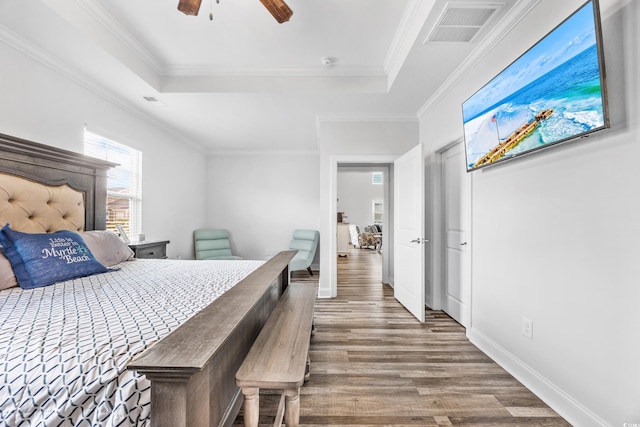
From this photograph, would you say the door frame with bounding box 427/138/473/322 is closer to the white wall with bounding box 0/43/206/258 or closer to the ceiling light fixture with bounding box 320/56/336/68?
the ceiling light fixture with bounding box 320/56/336/68

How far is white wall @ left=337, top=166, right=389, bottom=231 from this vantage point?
37.9 ft

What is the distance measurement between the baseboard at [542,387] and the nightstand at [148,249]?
3340 mm

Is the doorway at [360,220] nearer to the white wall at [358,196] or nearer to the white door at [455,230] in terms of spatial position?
the white wall at [358,196]

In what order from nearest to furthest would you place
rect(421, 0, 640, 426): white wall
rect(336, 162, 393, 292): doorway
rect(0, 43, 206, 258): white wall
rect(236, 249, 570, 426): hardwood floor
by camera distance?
rect(421, 0, 640, 426): white wall < rect(236, 249, 570, 426): hardwood floor < rect(0, 43, 206, 258): white wall < rect(336, 162, 393, 292): doorway

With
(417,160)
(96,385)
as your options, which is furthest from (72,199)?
(417,160)

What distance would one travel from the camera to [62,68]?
2438 millimetres

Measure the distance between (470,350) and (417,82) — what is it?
2.55m

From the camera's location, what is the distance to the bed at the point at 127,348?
73 cm

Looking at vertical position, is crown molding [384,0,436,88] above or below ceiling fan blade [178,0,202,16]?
above

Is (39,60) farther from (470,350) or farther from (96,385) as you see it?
(470,350)

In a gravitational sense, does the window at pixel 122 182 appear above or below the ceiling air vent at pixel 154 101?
below

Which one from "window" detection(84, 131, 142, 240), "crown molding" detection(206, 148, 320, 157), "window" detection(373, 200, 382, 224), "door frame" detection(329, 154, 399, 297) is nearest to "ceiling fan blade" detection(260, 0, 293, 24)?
"door frame" detection(329, 154, 399, 297)

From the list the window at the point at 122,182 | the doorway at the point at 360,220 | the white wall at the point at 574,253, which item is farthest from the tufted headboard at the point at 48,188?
the doorway at the point at 360,220

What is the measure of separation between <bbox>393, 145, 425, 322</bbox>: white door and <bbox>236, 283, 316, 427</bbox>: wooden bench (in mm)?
1707
